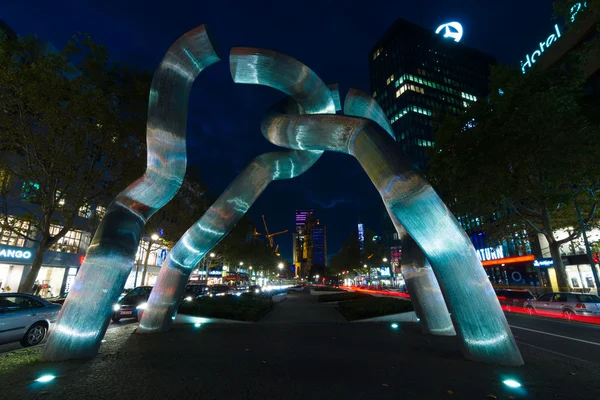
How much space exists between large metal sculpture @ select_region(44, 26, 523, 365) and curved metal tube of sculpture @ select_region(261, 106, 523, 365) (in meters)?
0.02

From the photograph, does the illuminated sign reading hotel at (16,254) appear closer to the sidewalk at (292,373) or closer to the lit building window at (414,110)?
the sidewalk at (292,373)

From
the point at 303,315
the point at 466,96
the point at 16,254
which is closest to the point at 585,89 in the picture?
the point at 303,315

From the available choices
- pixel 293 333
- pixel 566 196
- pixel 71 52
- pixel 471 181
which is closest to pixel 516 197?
pixel 566 196

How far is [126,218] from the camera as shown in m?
8.18

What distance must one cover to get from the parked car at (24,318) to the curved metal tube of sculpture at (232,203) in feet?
10.8

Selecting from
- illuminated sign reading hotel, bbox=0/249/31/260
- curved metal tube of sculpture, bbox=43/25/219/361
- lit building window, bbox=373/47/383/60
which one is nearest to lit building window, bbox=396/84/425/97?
lit building window, bbox=373/47/383/60

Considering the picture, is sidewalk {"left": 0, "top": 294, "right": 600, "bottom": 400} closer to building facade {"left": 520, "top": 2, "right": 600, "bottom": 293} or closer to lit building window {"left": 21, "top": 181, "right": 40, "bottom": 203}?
lit building window {"left": 21, "top": 181, "right": 40, "bottom": 203}

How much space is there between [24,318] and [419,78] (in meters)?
104

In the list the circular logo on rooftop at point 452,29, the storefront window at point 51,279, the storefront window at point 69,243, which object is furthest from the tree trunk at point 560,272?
the circular logo on rooftop at point 452,29

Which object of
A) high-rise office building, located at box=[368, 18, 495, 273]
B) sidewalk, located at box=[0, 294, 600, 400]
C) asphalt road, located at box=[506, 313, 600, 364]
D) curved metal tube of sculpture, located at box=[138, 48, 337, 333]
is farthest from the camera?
high-rise office building, located at box=[368, 18, 495, 273]

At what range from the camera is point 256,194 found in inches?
429

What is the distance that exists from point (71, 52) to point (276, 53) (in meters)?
12.8

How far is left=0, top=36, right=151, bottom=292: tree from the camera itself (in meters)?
13.7

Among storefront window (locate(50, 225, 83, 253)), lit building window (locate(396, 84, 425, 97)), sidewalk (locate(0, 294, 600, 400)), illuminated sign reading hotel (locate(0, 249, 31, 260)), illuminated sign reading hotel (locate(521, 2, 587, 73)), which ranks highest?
lit building window (locate(396, 84, 425, 97))
